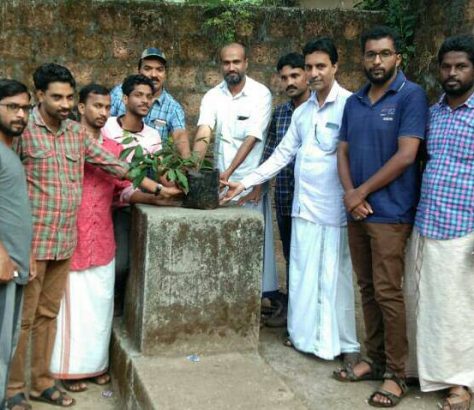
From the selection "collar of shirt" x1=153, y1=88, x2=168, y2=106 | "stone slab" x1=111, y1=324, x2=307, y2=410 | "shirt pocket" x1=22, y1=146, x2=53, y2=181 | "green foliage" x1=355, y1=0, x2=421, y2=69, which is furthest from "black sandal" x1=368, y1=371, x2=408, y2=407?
"green foliage" x1=355, y1=0, x2=421, y2=69

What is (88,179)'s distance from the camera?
3697 millimetres

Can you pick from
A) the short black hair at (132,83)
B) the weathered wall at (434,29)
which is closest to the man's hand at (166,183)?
the short black hair at (132,83)

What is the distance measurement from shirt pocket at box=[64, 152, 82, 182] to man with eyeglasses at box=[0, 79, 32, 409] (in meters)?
0.37

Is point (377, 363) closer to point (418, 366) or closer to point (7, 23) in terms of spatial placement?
point (418, 366)

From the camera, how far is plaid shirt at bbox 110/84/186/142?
457 centimetres

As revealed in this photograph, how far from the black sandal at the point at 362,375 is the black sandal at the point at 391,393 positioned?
162 mm

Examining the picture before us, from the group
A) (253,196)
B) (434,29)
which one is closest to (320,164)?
(253,196)

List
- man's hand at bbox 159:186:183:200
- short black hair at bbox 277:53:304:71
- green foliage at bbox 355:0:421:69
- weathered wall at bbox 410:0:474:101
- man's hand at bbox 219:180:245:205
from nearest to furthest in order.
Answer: man's hand at bbox 159:186:183:200 → man's hand at bbox 219:180:245:205 → short black hair at bbox 277:53:304:71 → weathered wall at bbox 410:0:474:101 → green foliage at bbox 355:0:421:69

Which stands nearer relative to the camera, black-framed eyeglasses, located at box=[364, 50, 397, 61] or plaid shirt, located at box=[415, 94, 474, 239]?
plaid shirt, located at box=[415, 94, 474, 239]

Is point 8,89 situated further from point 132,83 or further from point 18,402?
point 18,402

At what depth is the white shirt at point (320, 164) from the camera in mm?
3900

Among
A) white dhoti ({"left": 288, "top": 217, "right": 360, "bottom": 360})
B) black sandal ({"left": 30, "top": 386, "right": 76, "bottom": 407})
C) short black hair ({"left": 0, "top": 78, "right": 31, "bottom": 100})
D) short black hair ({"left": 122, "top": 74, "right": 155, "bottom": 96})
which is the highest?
short black hair ({"left": 122, "top": 74, "right": 155, "bottom": 96})

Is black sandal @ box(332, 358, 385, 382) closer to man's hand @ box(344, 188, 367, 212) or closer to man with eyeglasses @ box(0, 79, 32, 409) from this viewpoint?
man's hand @ box(344, 188, 367, 212)

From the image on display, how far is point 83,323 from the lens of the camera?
3746mm
